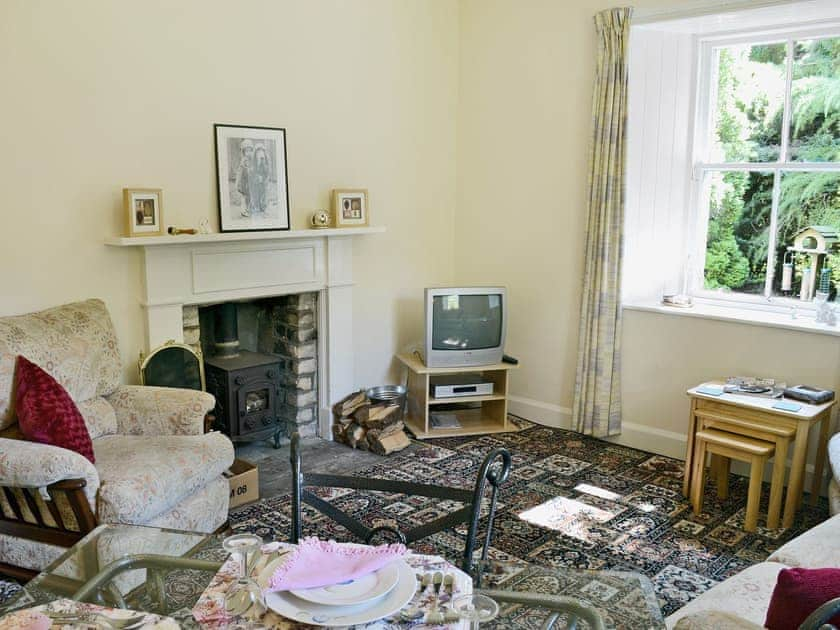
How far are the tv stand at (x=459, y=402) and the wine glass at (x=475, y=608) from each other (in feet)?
9.76

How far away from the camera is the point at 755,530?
3.40 meters

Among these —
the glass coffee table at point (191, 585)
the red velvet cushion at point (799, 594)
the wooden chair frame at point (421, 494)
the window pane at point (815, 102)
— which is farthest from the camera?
the window pane at point (815, 102)

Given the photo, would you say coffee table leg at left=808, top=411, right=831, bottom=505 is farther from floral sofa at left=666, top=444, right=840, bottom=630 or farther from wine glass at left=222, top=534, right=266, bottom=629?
wine glass at left=222, top=534, right=266, bottom=629

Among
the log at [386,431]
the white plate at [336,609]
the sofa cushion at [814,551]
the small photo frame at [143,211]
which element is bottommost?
the log at [386,431]

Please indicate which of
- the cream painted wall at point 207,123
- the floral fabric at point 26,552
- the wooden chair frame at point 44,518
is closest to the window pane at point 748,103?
the cream painted wall at point 207,123

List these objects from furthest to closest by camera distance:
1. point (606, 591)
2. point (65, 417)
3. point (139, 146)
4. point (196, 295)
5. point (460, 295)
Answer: point (460, 295), point (196, 295), point (139, 146), point (65, 417), point (606, 591)

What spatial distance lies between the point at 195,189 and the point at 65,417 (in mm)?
1460

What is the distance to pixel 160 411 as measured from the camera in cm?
340

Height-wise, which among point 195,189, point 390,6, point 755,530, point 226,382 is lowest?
point 755,530

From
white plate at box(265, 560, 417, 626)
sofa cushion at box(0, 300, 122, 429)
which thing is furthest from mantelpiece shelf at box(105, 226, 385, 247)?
white plate at box(265, 560, 417, 626)

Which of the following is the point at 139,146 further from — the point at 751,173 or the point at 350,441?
the point at 751,173

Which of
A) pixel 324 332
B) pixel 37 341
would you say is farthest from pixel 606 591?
pixel 324 332

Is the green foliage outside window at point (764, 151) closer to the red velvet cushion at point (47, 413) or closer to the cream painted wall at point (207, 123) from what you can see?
the cream painted wall at point (207, 123)

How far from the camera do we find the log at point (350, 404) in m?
4.56
